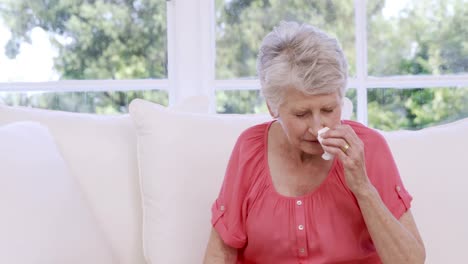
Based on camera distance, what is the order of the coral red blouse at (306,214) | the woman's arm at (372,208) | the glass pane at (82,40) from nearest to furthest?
the woman's arm at (372,208) → the coral red blouse at (306,214) → the glass pane at (82,40)

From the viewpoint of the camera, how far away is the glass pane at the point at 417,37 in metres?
2.92

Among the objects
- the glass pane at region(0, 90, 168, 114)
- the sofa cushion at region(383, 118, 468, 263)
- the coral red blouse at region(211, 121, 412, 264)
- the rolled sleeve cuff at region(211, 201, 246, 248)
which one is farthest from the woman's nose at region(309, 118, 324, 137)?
the glass pane at region(0, 90, 168, 114)

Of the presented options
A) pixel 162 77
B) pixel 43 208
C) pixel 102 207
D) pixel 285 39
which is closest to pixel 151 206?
pixel 102 207

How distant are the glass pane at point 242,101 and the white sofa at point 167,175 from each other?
749 millimetres

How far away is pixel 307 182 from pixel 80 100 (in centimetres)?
134

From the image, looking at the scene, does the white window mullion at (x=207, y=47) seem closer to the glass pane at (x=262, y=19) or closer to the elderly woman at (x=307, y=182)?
the glass pane at (x=262, y=19)

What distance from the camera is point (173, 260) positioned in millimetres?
2020

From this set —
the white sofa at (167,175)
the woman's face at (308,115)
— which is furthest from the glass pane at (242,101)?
the woman's face at (308,115)

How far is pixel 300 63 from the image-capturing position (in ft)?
5.66

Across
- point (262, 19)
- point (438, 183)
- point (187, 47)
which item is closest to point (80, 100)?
point (187, 47)

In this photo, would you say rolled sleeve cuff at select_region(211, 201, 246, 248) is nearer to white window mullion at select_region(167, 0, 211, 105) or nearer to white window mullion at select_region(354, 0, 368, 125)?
white window mullion at select_region(167, 0, 211, 105)

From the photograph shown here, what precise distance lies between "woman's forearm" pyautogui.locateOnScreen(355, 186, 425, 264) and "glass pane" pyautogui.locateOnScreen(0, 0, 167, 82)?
4.66ft

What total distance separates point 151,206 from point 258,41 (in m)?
1.09

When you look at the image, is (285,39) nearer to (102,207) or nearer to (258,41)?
(102,207)
